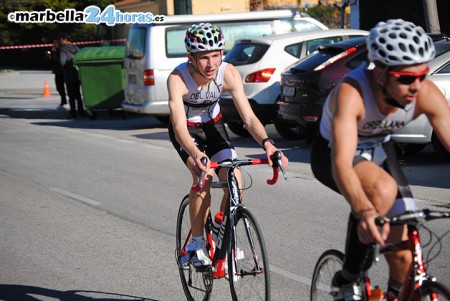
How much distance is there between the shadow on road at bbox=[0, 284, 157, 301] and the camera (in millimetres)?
6262

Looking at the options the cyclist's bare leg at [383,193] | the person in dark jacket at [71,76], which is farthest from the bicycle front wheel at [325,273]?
the person in dark jacket at [71,76]

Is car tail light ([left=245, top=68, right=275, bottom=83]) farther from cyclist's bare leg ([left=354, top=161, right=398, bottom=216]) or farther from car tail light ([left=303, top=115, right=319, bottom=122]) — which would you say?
cyclist's bare leg ([left=354, top=161, right=398, bottom=216])

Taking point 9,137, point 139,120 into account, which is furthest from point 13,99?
point 9,137

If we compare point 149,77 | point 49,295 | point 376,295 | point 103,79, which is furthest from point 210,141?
point 103,79

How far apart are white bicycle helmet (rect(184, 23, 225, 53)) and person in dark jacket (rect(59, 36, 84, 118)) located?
1644 centimetres

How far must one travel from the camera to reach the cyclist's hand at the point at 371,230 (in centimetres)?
359

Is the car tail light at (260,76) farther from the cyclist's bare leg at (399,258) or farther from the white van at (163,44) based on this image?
the cyclist's bare leg at (399,258)

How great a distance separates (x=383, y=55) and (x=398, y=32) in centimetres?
12

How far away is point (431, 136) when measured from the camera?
1126cm

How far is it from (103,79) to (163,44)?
390cm

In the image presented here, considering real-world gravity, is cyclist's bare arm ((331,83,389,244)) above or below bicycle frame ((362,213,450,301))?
above

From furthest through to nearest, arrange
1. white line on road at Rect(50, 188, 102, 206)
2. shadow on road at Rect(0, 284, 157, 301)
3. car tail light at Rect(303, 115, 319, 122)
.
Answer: car tail light at Rect(303, 115, 319, 122) → white line on road at Rect(50, 188, 102, 206) → shadow on road at Rect(0, 284, 157, 301)

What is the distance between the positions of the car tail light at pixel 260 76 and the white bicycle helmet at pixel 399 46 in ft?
36.2

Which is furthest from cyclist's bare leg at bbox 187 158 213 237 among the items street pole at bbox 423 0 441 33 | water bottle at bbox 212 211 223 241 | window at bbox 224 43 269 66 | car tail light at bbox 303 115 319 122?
street pole at bbox 423 0 441 33
